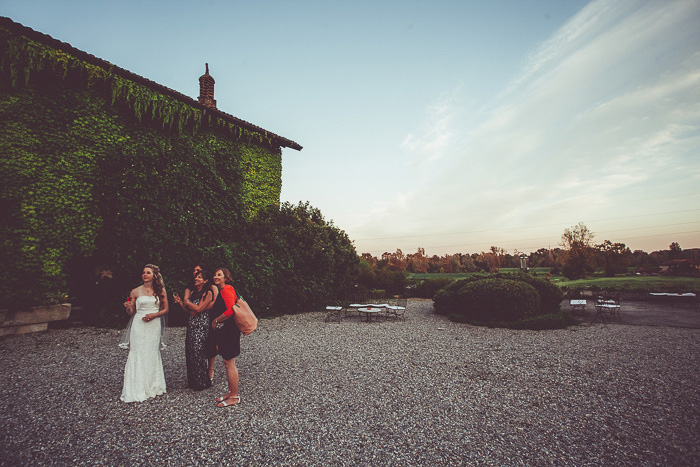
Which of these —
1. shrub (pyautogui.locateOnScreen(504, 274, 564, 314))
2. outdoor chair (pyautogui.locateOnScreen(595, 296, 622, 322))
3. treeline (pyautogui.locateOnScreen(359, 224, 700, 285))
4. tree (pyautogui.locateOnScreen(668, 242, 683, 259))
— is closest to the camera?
outdoor chair (pyautogui.locateOnScreen(595, 296, 622, 322))

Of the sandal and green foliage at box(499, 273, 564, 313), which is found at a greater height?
green foliage at box(499, 273, 564, 313)

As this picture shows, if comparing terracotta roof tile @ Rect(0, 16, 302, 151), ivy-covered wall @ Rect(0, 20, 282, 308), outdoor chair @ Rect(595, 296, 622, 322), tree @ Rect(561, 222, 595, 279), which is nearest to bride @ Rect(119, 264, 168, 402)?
ivy-covered wall @ Rect(0, 20, 282, 308)

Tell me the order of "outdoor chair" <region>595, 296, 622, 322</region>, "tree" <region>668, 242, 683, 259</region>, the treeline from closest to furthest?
1. "outdoor chair" <region>595, 296, 622, 322</region>
2. the treeline
3. "tree" <region>668, 242, 683, 259</region>

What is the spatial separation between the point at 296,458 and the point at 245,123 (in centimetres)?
1486

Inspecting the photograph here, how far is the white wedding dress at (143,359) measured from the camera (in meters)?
4.79

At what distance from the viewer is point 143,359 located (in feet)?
16.1

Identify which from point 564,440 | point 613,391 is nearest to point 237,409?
point 564,440

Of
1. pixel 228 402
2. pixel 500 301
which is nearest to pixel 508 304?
pixel 500 301

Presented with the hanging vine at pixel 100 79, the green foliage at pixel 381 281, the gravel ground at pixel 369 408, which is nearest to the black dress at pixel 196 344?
the gravel ground at pixel 369 408

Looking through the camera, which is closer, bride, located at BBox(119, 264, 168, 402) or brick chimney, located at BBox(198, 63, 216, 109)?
bride, located at BBox(119, 264, 168, 402)

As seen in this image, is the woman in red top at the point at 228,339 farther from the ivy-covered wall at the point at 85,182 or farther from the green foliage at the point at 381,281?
the green foliage at the point at 381,281

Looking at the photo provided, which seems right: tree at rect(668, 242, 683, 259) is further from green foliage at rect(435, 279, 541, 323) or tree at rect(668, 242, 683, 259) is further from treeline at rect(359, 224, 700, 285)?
green foliage at rect(435, 279, 541, 323)

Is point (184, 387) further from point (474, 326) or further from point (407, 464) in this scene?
point (474, 326)

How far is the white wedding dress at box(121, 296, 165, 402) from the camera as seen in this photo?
15.7 ft
